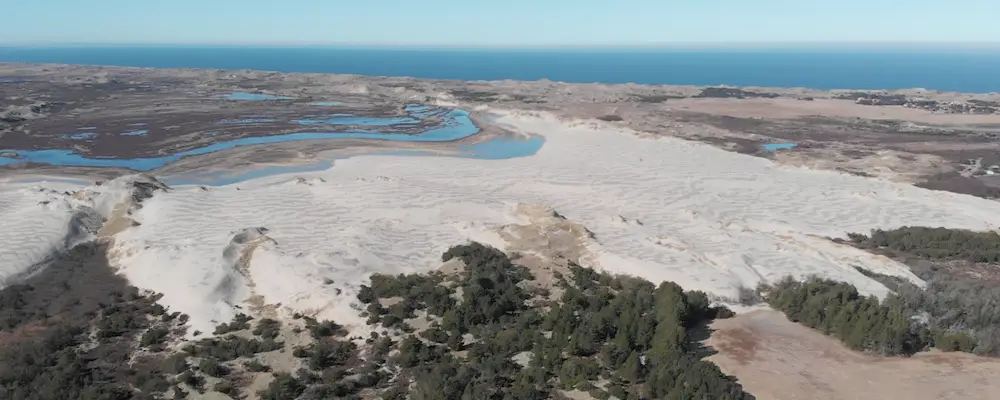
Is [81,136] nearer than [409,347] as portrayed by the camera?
No

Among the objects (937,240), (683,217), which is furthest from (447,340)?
(937,240)

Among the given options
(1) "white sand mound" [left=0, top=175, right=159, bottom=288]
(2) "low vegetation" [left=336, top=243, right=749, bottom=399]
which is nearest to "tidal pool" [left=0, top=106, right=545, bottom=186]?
(1) "white sand mound" [left=0, top=175, right=159, bottom=288]

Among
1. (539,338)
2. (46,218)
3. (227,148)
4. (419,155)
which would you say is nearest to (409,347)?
(539,338)

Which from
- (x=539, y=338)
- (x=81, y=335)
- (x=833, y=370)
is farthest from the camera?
(x=81, y=335)

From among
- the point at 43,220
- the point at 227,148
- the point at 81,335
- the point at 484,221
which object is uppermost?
the point at 227,148

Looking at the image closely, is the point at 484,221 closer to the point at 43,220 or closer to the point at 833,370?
the point at 833,370

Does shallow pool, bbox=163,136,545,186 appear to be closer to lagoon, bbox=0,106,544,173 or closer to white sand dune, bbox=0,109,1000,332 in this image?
lagoon, bbox=0,106,544,173
